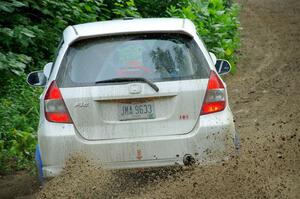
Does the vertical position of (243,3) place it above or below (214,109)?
below

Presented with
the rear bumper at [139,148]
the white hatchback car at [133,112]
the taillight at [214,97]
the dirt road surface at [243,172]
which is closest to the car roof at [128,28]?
the white hatchback car at [133,112]

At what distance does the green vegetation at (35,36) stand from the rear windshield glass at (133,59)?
1.39 m

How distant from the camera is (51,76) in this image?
628 centimetres

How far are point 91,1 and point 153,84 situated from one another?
7638 mm

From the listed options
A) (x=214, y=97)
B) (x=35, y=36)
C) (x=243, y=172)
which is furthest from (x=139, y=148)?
(x=35, y=36)

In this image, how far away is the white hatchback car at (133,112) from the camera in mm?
5984

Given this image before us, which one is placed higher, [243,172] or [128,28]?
[128,28]

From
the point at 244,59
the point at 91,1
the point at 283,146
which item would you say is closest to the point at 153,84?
the point at 283,146

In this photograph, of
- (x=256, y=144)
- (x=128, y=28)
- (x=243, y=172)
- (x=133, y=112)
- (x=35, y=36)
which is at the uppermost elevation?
(x=128, y=28)

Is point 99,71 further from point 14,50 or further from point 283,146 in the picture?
point 14,50

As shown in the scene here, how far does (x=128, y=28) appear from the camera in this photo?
635cm

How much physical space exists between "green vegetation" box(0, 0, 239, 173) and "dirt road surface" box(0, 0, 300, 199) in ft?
3.06

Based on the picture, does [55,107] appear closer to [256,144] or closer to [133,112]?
[133,112]

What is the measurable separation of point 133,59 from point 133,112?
50 centimetres
